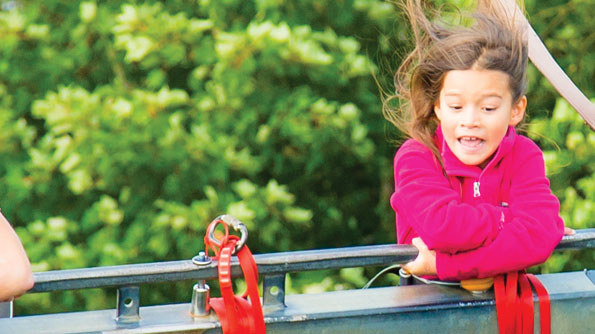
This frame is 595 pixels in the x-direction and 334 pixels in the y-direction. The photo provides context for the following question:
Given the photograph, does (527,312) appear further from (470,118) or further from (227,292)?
(227,292)

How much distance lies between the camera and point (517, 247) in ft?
6.48

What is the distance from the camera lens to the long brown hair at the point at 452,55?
2.10m

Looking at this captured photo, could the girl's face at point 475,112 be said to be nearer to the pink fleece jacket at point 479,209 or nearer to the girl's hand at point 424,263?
the pink fleece jacket at point 479,209

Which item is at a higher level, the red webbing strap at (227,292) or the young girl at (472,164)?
the young girl at (472,164)

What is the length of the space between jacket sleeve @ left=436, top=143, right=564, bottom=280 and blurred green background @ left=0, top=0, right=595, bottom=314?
1514mm

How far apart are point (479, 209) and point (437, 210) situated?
91 millimetres

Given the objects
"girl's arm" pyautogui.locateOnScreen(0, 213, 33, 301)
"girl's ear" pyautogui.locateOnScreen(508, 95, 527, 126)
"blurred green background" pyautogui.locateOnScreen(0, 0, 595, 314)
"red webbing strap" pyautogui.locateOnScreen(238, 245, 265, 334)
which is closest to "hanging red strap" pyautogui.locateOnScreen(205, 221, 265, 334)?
"red webbing strap" pyautogui.locateOnScreen(238, 245, 265, 334)

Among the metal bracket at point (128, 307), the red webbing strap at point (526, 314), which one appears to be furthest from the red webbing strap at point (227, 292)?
the red webbing strap at point (526, 314)

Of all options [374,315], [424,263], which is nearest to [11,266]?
[374,315]

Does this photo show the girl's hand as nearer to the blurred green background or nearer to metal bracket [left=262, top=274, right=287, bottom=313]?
metal bracket [left=262, top=274, right=287, bottom=313]

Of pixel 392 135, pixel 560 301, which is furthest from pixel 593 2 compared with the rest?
pixel 560 301

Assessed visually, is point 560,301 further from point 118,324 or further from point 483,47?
point 118,324

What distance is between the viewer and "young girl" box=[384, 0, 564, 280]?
1.98 metres

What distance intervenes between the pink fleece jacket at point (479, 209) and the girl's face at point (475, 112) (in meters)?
0.03
